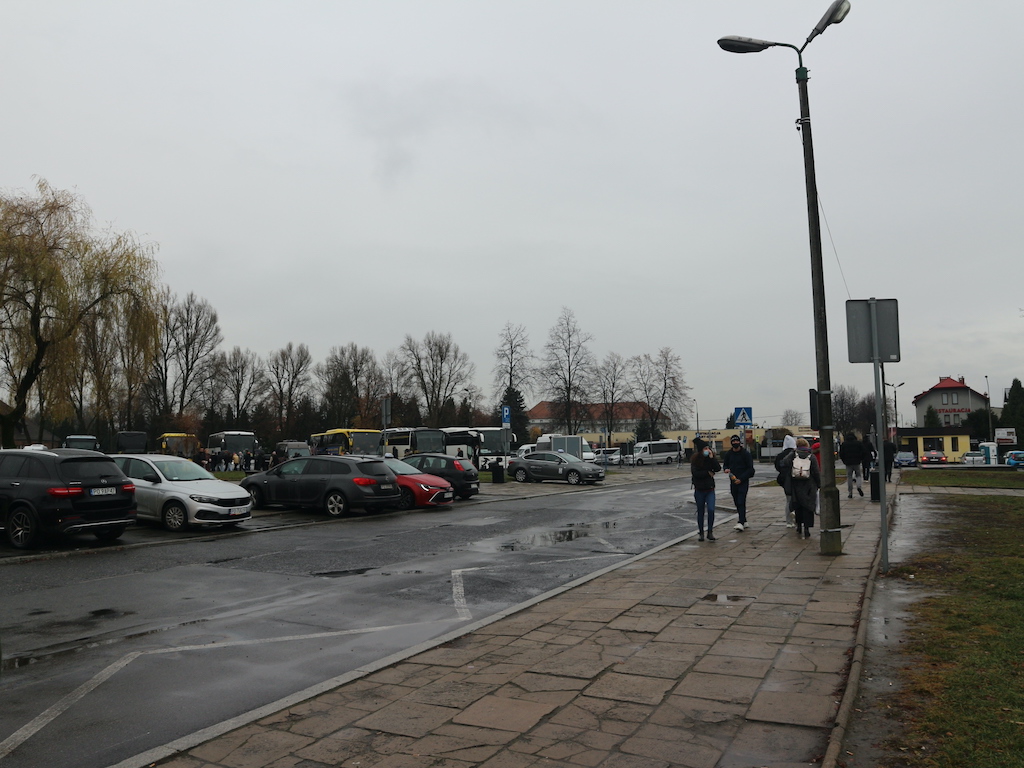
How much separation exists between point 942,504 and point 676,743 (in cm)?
1816

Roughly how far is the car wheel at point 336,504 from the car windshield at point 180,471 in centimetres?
306

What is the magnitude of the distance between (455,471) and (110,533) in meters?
12.0

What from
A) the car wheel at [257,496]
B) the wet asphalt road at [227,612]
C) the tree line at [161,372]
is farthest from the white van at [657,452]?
the wet asphalt road at [227,612]

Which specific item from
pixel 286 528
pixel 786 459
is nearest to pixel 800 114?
pixel 786 459

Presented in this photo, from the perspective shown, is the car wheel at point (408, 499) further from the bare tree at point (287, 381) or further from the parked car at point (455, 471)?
the bare tree at point (287, 381)

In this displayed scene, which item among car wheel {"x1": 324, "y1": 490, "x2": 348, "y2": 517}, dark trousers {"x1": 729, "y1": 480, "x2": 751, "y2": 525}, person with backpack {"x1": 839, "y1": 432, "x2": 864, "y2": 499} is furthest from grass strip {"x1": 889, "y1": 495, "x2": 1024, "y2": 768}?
car wheel {"x1": 324, "y1": 490, "x2": 348, "y2": 517}

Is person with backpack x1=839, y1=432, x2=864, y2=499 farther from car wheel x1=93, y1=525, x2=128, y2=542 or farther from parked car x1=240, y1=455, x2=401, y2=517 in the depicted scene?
car wheel x1=93, y1=525, x2=128, y2=542

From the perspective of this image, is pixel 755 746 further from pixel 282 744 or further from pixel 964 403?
pixel 964 403

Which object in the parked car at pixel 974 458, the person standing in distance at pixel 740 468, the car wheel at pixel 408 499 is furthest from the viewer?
the parked car at pixel 974 458

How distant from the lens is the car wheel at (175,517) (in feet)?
51.2

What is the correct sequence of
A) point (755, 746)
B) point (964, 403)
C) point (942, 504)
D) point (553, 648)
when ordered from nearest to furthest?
point (755, 746) < point (553, 648) < point (942, 504) < point (964, 403)

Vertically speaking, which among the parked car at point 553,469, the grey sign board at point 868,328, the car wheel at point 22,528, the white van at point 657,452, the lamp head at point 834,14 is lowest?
the white van at point 657,452

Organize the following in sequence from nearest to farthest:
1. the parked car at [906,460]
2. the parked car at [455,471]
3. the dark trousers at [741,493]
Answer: the dark trousers at [741,493] < the parked car at [455,471] < the parked car at [906,460]

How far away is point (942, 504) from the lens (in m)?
19.8
